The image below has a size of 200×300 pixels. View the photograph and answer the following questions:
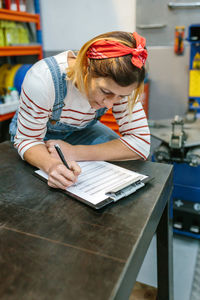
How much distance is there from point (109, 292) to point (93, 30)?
97.7 inches

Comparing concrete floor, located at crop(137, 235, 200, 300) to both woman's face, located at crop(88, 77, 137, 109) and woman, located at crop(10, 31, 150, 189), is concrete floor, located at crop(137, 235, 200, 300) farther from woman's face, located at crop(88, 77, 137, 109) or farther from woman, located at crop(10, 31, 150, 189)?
woman's face, located at crop(88, 77, 137, 109)

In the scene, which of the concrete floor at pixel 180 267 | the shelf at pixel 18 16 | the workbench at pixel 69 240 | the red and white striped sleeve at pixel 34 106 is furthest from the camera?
the shelf at pixel 18 16

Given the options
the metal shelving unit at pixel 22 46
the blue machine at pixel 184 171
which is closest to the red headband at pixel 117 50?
the blue machine at pixel 184 171

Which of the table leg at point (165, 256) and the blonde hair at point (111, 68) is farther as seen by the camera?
the table leg at point (165, 256)

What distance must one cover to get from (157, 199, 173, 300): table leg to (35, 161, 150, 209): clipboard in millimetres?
204

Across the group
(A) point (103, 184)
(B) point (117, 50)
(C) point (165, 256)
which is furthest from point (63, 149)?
(C) point (165, 256)

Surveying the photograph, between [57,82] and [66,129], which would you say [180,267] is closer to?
[66,129]

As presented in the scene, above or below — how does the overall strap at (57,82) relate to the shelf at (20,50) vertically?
below

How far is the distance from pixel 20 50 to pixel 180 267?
7.12 feet

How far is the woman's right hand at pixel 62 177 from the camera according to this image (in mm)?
756

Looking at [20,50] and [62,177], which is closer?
[62,177]

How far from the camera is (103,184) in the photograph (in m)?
0.79

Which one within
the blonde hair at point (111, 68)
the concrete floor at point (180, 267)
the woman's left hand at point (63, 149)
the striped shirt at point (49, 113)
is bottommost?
the concrete floor at point (180, 267)

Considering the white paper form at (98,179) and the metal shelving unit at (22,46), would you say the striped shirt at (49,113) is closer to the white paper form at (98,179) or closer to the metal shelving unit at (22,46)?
the white paper form at (98,179)
